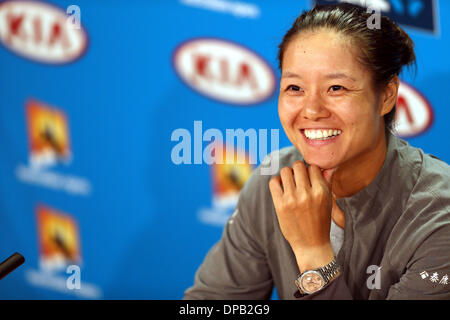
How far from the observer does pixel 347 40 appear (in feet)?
4.21

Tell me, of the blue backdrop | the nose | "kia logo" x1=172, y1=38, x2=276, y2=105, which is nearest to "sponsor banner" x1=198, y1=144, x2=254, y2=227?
the blue backdrop

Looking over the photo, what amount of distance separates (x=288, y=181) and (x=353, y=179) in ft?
0.64

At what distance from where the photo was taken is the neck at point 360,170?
1406mm

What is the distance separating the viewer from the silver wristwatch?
1278mm

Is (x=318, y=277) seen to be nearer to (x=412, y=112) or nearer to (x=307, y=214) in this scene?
(x=307, y=214)

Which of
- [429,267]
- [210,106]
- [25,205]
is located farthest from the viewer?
[25,205]

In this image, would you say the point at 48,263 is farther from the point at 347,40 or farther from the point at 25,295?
the point at 347,40

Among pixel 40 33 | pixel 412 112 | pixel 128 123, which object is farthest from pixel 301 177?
pixel 40 33

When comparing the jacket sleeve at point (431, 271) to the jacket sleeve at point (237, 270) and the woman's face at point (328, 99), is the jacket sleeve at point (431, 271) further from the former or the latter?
the jacket sleeve at point (237, 270)

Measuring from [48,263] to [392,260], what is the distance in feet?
5.79

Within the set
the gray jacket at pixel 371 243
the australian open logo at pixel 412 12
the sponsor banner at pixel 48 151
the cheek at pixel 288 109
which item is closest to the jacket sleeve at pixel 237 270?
the gray jacket at pixel 371 243

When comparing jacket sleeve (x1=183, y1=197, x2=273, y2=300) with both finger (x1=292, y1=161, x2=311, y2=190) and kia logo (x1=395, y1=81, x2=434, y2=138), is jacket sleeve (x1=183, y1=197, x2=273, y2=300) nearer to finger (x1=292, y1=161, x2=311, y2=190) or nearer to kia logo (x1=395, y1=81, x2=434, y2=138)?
finger (x1=292, y1=161, x2=311, y2=190)

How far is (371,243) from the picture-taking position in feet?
4.51

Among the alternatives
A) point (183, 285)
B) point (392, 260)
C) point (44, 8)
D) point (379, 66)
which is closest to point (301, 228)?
point (392, 260)
